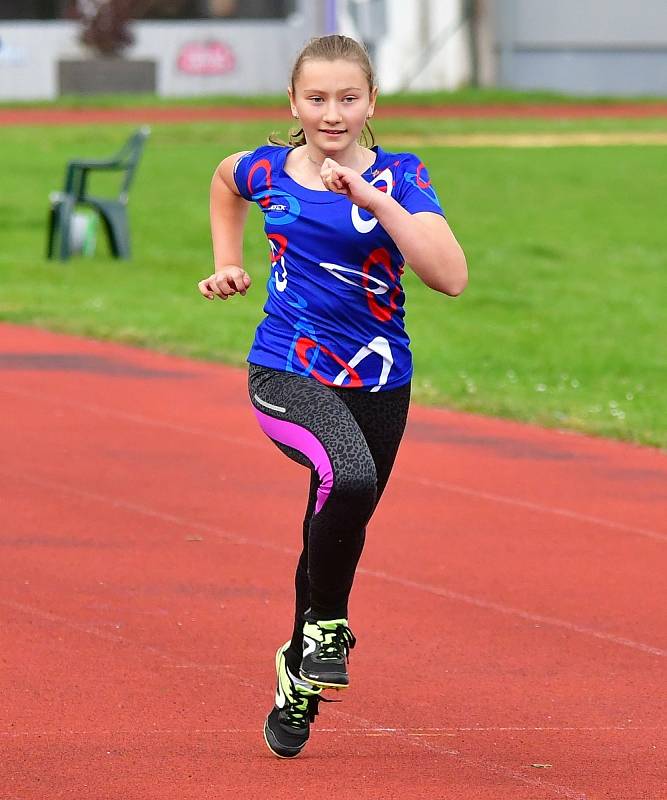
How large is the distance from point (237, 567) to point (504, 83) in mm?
45895

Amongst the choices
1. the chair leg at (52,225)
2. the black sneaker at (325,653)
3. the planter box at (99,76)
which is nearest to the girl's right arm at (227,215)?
the black sneaker at (325,653)

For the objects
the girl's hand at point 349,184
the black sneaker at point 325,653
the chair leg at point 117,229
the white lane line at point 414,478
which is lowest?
the chair leg at point 117,229

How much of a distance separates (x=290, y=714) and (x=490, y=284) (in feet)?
42.6

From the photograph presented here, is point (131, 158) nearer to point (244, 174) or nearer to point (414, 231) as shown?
point (244, 174)

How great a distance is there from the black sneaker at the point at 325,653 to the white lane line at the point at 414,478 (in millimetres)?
3645

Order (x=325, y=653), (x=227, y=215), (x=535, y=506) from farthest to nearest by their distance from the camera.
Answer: (x=535, y=506) → (x=227, y=215) → (x=325, y=653)

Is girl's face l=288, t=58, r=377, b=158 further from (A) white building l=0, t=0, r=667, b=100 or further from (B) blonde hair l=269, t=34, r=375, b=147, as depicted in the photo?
(A) white building l=0, t=0, r=667, b=100

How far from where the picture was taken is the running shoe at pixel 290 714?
4438mm

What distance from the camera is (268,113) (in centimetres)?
4125

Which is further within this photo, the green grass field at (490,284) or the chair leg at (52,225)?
the chair leg at (52,225)

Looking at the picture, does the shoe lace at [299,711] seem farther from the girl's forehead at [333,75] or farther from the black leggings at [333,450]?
the girl's forehead at [333,75]

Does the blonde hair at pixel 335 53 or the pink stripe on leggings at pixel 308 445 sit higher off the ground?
the blonde hair at pixel 335 53

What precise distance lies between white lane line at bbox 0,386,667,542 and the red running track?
2cm

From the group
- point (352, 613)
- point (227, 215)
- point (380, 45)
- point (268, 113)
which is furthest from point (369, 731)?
point (380, 45)
